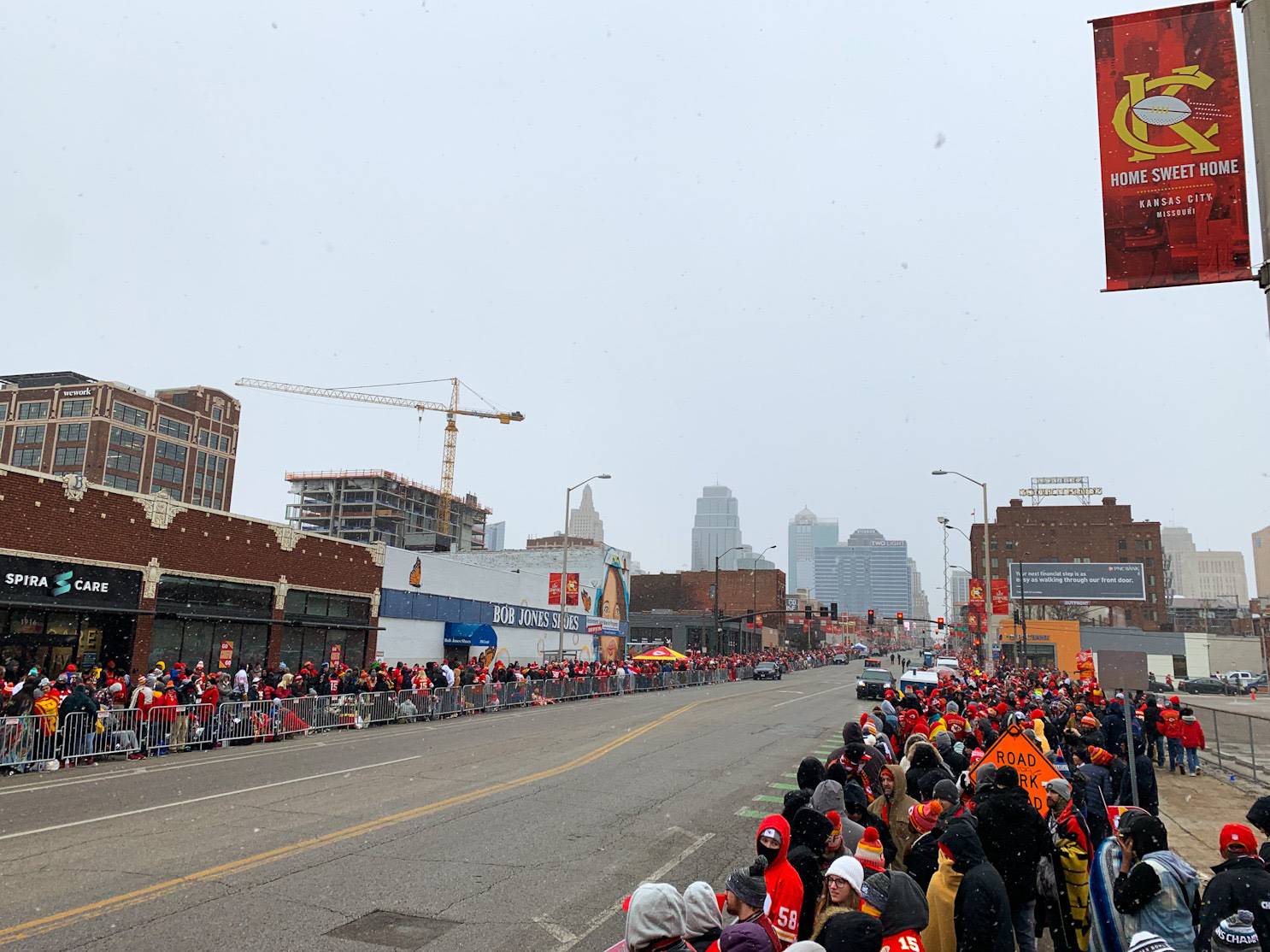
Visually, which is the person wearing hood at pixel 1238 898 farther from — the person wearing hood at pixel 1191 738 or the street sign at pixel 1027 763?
the person wearing hood at pixel 1191 738

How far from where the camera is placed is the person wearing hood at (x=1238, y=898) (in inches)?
171

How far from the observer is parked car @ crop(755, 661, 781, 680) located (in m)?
55.8

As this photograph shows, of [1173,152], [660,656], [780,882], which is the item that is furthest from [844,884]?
[660,656]

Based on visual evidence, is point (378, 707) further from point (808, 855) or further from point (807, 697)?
point (808, 855)

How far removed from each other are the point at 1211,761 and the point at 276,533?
28.9m

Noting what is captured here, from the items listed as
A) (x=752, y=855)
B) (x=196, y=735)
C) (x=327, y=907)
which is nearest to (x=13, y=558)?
(x=196, y=735)

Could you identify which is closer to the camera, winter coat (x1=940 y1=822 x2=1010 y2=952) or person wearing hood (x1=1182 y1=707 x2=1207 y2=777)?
winter coat (x1=940 y1=822 x2=1010 y2=952)

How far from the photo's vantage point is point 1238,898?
4418 mm

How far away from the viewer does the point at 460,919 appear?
7.13 m

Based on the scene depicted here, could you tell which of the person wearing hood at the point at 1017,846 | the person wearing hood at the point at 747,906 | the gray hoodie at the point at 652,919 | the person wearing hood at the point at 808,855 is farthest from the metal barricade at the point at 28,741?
the person wearing hood at the point at 1017,846

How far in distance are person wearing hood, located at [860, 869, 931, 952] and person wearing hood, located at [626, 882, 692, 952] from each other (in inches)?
41.5

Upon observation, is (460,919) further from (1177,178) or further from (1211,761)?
(1211,761)

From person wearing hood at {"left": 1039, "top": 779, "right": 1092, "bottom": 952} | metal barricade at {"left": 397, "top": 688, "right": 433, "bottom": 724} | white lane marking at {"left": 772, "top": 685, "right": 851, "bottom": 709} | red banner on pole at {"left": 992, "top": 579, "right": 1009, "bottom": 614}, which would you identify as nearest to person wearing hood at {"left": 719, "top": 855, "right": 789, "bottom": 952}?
person wearing hood at {"left": 1039, "top": 779, "right": 1092, "bottom": 952}

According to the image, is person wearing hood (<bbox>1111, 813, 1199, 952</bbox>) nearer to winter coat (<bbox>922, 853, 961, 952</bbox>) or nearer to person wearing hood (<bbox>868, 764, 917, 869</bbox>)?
winter coat (<bbox>922, 853, 961, 952</bbox>)
